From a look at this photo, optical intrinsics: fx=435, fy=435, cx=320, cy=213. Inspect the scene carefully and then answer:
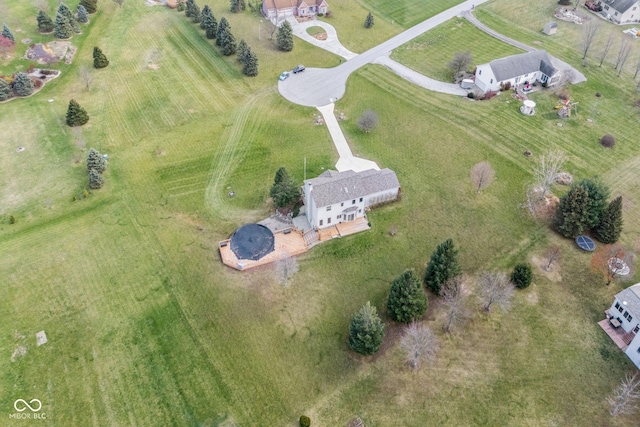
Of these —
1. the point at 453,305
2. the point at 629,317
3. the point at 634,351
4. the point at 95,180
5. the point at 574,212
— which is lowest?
the point at 634,351

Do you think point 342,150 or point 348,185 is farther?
point 342,150

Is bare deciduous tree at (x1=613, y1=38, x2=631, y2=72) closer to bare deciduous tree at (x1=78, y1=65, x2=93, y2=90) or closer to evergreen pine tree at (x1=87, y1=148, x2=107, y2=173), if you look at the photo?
evergreen pine tree at (x1=87, y1=148, x2=107, y2=173)

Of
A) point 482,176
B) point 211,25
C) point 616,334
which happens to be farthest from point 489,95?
point 211,25

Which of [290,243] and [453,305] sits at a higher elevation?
[453,305]

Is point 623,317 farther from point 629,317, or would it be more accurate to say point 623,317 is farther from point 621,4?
point 621,4

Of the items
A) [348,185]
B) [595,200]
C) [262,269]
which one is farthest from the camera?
[348,185]

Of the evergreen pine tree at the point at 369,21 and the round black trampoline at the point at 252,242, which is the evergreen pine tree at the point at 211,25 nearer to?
the evergreen pine tree at the point at 369,21

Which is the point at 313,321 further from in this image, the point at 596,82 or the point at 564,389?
the point at 596,82

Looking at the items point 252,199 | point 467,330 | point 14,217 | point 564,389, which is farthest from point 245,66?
point 564,389
